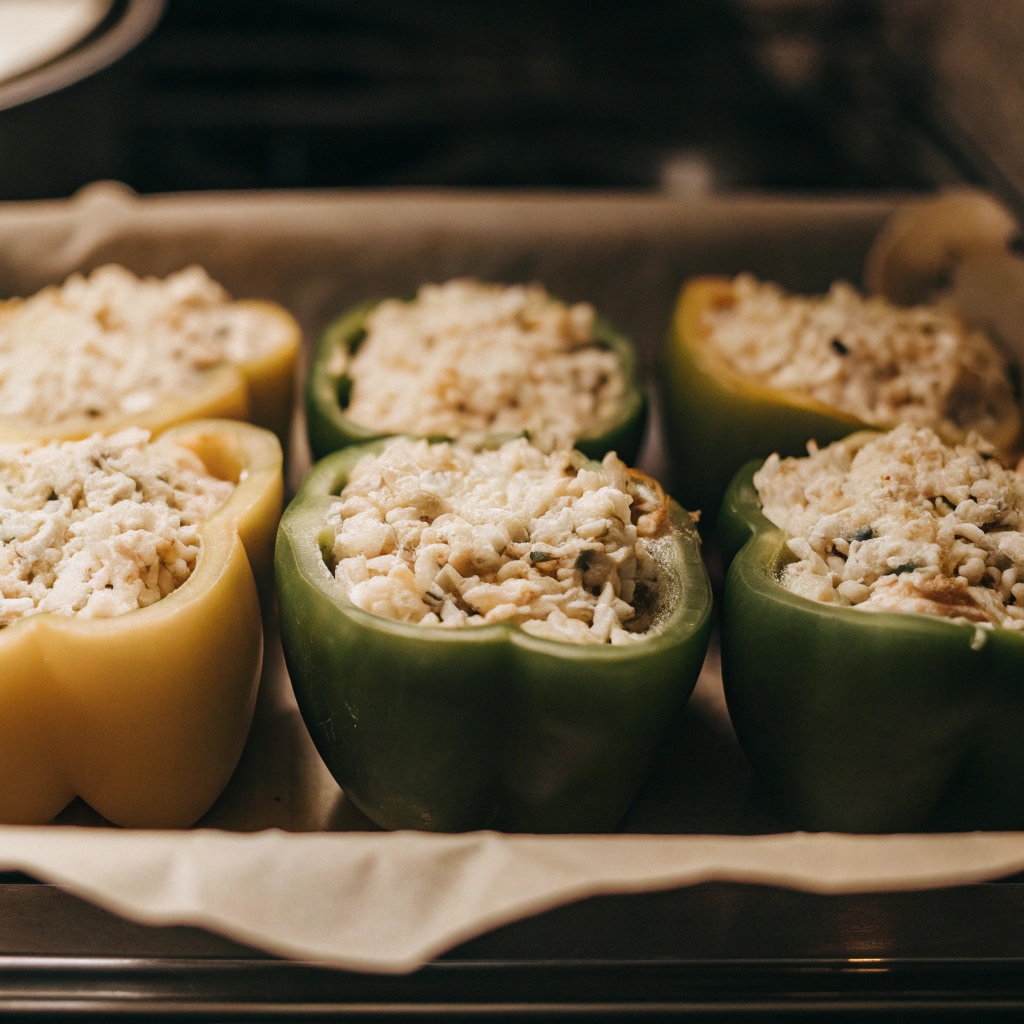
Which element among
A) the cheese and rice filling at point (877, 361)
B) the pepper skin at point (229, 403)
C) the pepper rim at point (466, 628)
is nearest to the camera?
the pepper rim at point (466, 628)

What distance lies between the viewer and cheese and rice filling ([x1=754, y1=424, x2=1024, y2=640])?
1.39 metres

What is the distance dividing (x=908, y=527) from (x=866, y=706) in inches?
9.9

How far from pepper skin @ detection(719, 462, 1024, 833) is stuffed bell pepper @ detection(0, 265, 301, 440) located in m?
1.03

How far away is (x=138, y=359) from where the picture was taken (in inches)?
78.1

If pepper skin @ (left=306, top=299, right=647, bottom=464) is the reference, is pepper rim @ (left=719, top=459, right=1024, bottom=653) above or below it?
above

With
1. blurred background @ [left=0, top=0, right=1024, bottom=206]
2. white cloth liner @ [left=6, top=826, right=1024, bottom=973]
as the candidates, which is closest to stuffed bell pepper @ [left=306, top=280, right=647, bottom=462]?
white cloth liner @ [left=6, top=826, right=1024, bottom=973]

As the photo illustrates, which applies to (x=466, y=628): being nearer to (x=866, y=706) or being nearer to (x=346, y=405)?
(x=866, y=706)

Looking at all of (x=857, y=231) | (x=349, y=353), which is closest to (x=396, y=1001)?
(x=349, y=353)

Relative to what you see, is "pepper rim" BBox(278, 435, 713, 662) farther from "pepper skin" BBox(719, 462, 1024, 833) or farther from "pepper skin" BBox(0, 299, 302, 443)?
"pepper skin" BBox(0, 299, 302, 443)

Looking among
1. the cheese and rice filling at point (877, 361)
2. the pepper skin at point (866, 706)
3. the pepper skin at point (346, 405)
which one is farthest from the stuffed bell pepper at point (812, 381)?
the pepper skin at point (866, 706)

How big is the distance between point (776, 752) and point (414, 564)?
59 cm

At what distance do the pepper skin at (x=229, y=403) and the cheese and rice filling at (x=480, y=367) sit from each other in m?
0.13

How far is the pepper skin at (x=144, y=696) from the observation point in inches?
52.7

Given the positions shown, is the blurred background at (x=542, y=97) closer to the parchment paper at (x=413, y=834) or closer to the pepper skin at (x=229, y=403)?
the parchment paper at (x=413, y=834)
